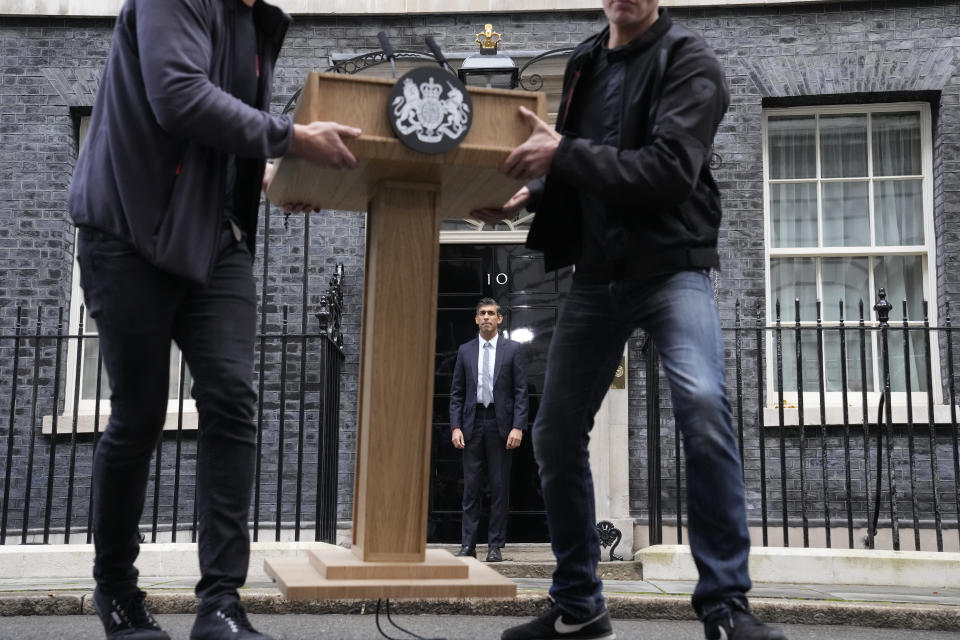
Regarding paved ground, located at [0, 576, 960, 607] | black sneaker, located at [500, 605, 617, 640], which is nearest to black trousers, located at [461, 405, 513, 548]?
paved ground, located at [0, 576, 960, 607]

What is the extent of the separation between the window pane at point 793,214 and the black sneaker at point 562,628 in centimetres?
607

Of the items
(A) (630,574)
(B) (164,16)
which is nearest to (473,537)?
(A) (630,574)

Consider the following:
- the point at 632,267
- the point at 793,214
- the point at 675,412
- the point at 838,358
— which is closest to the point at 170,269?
the point at 632,267

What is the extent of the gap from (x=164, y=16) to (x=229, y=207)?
0.52 metres

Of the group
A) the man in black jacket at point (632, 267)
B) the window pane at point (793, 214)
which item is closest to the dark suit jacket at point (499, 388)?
the window pane at point (793, 214)

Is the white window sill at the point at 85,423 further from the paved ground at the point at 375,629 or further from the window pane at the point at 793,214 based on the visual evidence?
the window pane at the point at 793,214

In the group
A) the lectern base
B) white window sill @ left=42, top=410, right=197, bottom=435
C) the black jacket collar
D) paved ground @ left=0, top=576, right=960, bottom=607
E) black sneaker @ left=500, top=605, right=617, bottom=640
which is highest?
the black jacket collar

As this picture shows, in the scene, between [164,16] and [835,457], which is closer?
[164,16]

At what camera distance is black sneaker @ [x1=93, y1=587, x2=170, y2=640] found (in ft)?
8.71

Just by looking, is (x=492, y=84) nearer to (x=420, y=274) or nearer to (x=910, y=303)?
(x=910, y=303)

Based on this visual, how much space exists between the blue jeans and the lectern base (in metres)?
0.37

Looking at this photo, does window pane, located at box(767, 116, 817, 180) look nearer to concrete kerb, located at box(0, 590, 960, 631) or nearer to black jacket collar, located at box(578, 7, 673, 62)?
concrete kerb, located at box(0, 590, 960, 631)

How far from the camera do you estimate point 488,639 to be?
347 centimetres

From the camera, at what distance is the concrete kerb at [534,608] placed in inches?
163
